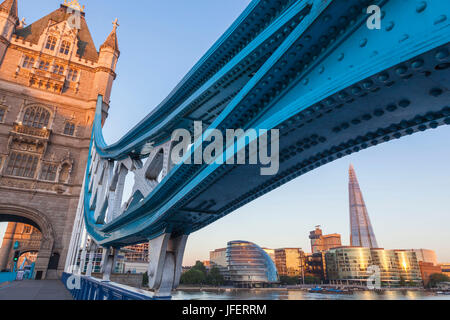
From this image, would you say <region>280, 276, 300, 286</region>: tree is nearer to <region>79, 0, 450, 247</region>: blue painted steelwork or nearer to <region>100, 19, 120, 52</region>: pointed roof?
<region>100, 19, 120, 52</region>: pointed roof

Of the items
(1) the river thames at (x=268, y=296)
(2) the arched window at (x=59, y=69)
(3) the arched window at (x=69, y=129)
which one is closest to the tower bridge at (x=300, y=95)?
(3) the arched window at (x=69, y=129)

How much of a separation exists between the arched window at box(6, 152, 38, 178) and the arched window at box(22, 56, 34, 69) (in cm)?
1074

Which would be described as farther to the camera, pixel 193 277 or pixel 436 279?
pixel 436 279

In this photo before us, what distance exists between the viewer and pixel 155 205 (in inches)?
318

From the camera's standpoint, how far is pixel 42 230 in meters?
25.8

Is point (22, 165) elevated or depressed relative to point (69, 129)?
depressed

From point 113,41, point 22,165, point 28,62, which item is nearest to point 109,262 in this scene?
point 22,165

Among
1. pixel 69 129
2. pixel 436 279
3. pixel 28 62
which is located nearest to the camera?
pixel 69 129

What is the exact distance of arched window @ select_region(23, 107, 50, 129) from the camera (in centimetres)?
2905

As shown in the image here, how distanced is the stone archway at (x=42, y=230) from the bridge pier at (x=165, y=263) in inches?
921

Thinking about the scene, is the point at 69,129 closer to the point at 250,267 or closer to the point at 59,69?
the point at 59,69

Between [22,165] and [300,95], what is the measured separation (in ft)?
106
